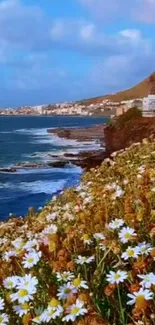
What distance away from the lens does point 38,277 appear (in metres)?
2.50

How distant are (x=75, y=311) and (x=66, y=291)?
15 centimetres

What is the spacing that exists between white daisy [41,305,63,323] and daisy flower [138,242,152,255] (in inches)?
18.3

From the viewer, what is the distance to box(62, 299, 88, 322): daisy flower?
210cm

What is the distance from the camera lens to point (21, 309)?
7.45 feet

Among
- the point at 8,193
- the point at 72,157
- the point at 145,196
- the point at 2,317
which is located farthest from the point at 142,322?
the point at 72,157

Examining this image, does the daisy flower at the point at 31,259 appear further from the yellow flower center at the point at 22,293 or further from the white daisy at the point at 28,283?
the yellow flower center at the point at 22,293

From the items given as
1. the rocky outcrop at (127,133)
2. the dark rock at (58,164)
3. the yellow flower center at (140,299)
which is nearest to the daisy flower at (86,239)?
the yellow flower center at (140,299)

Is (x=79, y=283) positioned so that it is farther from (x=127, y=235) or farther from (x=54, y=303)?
(x=127, y=235)

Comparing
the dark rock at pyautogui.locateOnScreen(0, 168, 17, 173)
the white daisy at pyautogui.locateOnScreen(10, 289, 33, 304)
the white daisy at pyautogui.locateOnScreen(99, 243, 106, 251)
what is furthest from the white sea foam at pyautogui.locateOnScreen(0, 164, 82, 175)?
the white daisy at pyautogui.locateOnScreen(10, 289, 33, 304)

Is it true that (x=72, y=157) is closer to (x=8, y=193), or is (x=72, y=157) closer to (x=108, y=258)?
(x=8, y=193)

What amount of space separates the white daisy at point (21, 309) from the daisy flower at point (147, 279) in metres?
0.47

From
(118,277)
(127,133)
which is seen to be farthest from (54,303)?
(127,133)

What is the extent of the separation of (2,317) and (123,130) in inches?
1646

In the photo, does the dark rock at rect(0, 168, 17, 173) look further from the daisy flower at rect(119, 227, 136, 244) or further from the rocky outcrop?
the daisy flower at rect(119, 227, 136, 244)
